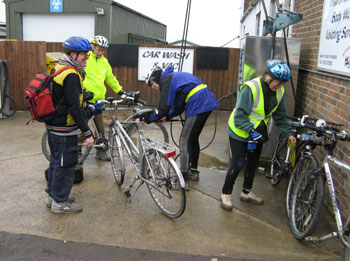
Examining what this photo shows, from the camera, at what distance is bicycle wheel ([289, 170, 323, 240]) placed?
3.38 m

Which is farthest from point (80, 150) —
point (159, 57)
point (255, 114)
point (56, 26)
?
point (56, 26)

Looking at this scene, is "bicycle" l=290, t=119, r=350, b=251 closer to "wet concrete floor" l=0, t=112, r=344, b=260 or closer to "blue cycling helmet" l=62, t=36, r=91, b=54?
"wet concrete floor" l=0, t=112, r=344, b=260

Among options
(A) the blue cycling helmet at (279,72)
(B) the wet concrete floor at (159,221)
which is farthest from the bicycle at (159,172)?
(A) the blue cycling helmet at (279,72)

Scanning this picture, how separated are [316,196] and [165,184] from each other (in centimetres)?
150

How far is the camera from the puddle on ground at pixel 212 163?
19.2 feet

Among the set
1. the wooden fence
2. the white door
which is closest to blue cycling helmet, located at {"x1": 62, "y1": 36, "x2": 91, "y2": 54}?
the wooden fence

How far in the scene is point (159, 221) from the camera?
3980mm

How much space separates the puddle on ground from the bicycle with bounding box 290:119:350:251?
2052 mm

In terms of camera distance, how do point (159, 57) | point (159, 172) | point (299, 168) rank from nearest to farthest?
point (159, 172), point (299, 168), point (159, 57)

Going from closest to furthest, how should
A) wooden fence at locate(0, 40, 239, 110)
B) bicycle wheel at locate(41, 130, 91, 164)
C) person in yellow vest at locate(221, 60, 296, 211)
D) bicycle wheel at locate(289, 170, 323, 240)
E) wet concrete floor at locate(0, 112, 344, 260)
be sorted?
bicycle wheel at locate(289, 170, 323, 240) → wet concrete floor at locate(0, 112, 344, 260) → person in yellow vest at locate(221, 60, 296, 211) → bicycle wheel at locate(41, 130, 91, 164) → wooden fence at locate(0, 40, 239, 110)

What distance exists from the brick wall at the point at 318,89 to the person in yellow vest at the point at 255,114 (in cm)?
59

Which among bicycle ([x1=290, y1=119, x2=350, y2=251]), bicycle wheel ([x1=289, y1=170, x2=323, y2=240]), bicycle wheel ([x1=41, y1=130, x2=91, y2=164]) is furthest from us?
bicycle wheel ([x1=41, y1=130, x2=91, y2=164])

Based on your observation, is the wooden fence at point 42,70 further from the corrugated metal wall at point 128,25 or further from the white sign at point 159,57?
the corrugated metal wall at point 128,25

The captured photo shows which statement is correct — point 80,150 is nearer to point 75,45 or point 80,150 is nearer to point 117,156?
point 117,156
